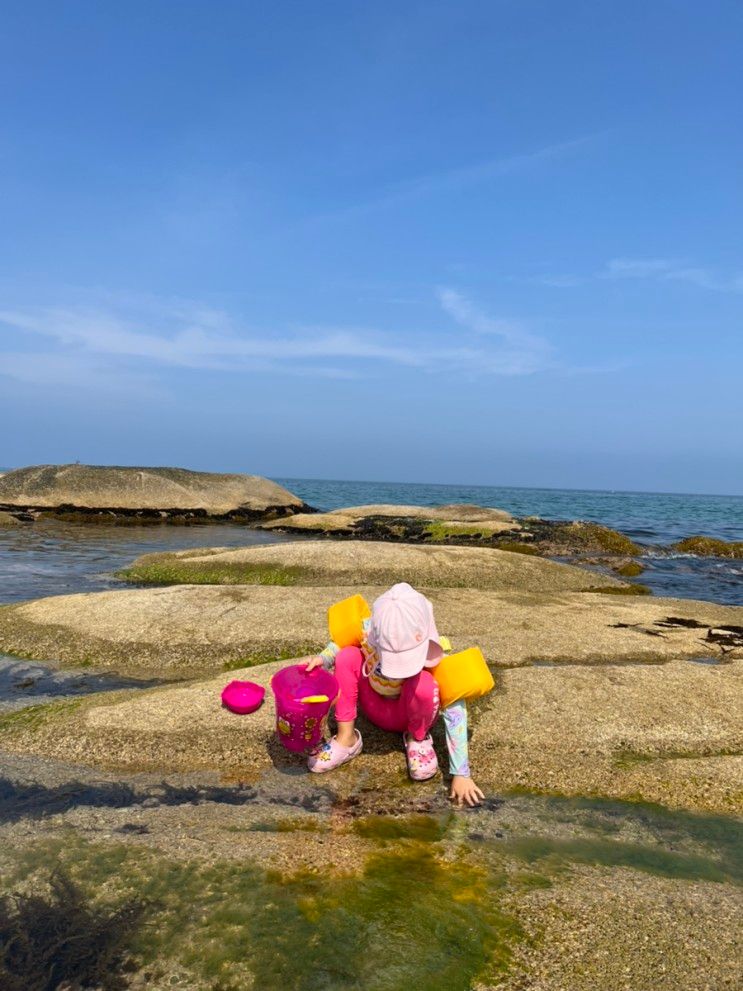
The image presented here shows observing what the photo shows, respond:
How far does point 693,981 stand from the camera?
4109mm

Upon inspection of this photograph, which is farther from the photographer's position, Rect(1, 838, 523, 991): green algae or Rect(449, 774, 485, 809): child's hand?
Rect(449, 774, 485, 809): child's hand

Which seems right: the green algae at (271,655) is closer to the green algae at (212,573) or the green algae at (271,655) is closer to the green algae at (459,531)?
the green algae at (212,573)

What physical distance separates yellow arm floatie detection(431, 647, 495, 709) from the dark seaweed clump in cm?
343

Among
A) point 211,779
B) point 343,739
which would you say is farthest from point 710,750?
point 211,779

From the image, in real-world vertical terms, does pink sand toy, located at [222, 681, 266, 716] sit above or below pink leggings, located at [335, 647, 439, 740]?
below

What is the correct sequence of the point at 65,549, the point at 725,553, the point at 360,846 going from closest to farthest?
the point at 360,846
the point at 65,549
the point at 725,553

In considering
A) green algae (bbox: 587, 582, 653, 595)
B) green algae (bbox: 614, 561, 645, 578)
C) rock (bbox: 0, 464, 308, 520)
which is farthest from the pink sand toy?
rock (bbox: 0, 464, 308, 520)

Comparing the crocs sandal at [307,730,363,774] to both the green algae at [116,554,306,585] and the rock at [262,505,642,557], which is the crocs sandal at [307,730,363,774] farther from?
the rock at [262,505,642,557]

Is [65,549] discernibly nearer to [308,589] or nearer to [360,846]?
[308,589]

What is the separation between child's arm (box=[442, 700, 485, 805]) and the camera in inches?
262

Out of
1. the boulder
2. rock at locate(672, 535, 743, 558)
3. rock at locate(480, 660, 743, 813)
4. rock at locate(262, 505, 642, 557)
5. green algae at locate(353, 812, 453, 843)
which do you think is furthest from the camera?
the boulder

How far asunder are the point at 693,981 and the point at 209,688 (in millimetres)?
6392

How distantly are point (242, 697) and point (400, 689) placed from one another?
6.99 feet

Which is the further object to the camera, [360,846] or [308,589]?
[308,589]
